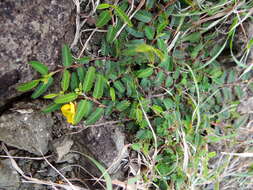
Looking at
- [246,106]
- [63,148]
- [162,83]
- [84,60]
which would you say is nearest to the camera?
[84,60]

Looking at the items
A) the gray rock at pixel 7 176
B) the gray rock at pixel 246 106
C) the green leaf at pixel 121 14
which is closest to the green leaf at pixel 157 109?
the green leaf at pixel 121 14

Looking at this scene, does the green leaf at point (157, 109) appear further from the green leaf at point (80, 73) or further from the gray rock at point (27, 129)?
the gray rock at point (27, 129)

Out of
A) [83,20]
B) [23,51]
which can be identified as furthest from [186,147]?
[23,51]

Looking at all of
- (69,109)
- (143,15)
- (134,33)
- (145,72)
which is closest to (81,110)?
(69,109)

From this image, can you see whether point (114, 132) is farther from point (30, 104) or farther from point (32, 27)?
point (32, 27)

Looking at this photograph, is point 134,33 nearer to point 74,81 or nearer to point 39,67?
point 74,81

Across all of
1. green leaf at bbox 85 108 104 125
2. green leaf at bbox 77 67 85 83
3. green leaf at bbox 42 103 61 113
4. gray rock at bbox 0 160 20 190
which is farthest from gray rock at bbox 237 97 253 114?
Answer: gray rock at bbox 0 160 20 190
